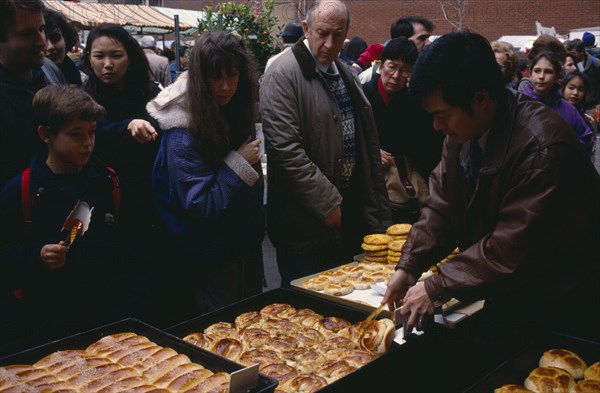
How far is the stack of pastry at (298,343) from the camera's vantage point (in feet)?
6.79

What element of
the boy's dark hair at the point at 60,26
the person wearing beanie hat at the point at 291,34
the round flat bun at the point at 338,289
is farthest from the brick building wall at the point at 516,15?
the round flat bun at the point at 338,289

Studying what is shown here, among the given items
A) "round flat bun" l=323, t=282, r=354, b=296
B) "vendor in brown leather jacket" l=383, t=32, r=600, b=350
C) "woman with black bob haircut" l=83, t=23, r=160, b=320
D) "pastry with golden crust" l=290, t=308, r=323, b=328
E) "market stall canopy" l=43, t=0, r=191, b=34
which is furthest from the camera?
"market stall canopy" l=43, t=0, r=191, b=34

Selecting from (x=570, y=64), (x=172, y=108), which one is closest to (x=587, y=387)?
(x=172, y=108)

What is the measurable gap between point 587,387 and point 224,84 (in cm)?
192

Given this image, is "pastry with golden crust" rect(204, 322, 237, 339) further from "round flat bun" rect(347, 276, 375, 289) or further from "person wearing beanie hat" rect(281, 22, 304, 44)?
"person wearing beanie hat" rect(281, 22, 304, 44)

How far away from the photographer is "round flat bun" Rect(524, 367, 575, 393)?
77.8 inches

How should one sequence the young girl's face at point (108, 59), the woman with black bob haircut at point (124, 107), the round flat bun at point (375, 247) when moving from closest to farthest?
1. the woman with black bob haircut at point (124, 107)
2. the young girl's face at point (108, 59)
3. the round flat bun at point (375, 247)

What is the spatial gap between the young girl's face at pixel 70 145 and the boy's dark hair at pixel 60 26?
1.61m

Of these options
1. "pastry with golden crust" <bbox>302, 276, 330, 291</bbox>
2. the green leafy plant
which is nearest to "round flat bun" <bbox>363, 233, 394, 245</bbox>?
"pastry with golden crust" <bbox>302, 276, 330, 291</bbox>

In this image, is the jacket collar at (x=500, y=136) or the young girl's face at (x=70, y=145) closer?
the jacket collar at (x=500, y=136)

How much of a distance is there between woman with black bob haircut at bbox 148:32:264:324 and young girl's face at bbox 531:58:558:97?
312 cm

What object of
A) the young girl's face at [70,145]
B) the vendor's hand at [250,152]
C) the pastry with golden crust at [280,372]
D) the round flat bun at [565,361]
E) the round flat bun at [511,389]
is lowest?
the round flat bun at [511,389]

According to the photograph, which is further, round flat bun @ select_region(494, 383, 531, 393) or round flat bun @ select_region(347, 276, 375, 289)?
round flat bun @ select_region(347, 276, 375, 289)

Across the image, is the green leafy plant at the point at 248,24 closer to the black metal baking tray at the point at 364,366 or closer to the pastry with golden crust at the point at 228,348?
the black metal baking tray at the point at 364,366
